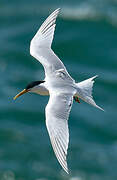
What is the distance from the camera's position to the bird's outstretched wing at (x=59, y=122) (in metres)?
8.29

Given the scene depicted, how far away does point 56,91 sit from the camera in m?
9.52

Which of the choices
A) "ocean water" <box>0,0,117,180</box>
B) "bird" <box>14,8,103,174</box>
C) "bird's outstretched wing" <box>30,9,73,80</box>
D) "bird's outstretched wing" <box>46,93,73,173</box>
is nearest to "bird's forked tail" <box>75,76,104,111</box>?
"bird" <box>14,8,103,174</box>

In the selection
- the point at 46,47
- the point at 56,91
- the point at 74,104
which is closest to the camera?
the point at 56,91

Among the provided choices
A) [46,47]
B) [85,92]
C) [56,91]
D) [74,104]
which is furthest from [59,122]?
[74,104]

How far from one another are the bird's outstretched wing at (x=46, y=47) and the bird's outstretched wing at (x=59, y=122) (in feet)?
4.36

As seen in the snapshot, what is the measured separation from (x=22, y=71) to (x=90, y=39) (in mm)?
3220

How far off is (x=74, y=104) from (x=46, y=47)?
10.2m

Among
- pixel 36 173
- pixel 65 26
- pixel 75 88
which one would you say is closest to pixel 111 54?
pixel 65 26

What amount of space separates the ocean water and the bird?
9848 millimetres

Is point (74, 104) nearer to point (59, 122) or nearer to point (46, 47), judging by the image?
point (46, 47)

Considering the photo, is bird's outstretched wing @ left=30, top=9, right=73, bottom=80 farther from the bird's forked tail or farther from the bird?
the bird's forked tail

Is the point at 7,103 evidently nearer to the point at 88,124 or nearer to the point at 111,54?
the point at 88,124

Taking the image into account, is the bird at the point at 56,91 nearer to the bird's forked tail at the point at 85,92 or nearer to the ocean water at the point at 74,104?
the bird's forked tail at the point at 85,92

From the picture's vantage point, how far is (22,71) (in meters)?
23.5
